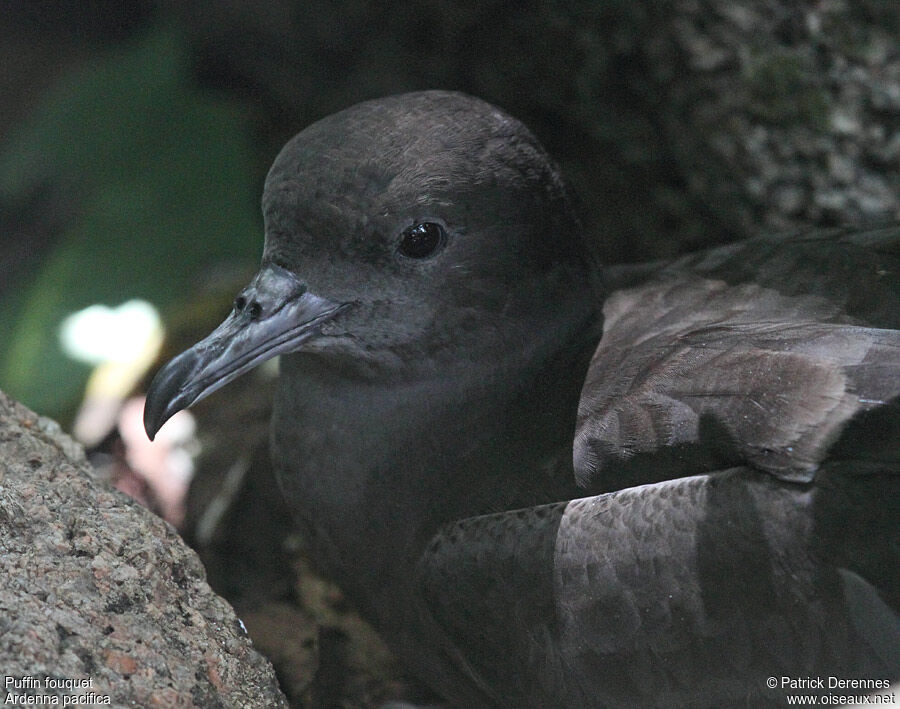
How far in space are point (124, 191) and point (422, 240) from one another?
2.59 metres

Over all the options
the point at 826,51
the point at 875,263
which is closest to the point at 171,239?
the point at 826,51

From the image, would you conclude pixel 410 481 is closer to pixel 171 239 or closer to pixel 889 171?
pixel 889 171

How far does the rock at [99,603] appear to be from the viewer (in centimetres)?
194

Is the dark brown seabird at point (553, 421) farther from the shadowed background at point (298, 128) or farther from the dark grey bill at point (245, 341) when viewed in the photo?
the shadowed background at point (298, 128)

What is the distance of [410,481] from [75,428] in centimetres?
173

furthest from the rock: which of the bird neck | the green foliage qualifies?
the green foliage

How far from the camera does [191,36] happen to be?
17.2 feet

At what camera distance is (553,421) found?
2.56 metres

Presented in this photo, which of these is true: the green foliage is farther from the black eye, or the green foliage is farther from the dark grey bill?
the black eye

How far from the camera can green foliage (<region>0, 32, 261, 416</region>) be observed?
4285 mm

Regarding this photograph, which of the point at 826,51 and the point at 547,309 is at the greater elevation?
the point at 826,51

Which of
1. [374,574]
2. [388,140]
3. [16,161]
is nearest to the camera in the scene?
[388,140]

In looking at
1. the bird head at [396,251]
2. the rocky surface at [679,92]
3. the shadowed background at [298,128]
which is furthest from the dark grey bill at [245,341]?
the rocky surface at [679,92]

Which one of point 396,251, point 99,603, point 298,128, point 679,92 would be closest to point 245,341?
point 396,251
